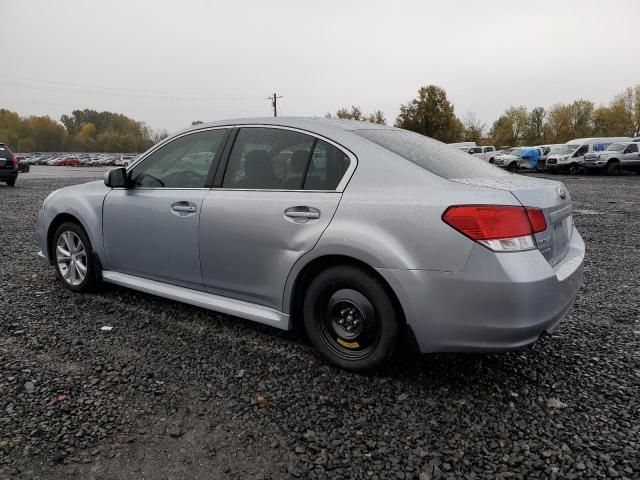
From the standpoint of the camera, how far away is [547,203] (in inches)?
108

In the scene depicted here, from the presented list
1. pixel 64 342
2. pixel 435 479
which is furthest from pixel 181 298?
pixel 435 479

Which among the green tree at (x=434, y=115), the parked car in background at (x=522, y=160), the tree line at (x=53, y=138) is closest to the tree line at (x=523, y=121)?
the green tree at (x=434, y=115)

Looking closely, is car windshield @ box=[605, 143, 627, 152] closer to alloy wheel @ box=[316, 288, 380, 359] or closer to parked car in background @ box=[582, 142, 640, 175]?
parked car in background @ box=[582, 142, 640, 175]

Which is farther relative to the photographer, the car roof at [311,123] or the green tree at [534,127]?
the green tree at [534,127]

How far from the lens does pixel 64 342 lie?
3410 mm

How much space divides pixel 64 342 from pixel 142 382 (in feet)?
2.97

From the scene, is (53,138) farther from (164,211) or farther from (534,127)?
(164,211)

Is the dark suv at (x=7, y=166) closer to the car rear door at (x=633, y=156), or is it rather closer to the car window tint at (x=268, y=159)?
the car window tint at (x=268, y=159)

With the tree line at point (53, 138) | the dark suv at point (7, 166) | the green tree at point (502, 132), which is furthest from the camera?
the tree line at point (53, 138)

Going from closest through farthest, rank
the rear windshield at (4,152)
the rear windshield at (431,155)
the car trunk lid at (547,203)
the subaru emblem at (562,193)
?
the car trunk lid at (547,203) < the rear windshield at (431,155) < the subaru emblem at (562,193) < the rear windshield at (4,152)

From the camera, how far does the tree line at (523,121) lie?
182 ft

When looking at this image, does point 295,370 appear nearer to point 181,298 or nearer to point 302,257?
point 302,257

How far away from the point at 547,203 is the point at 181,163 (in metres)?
2.58

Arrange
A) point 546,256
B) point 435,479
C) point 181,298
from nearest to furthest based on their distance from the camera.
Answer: point 435,479 → point 546,256 → point 181,298
